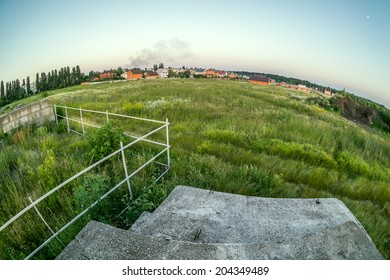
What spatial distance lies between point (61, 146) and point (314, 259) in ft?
25.2

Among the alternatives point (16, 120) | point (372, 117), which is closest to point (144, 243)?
point (16, 120)

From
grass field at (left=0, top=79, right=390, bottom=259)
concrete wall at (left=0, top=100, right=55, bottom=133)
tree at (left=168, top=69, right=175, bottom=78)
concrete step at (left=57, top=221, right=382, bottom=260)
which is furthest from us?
tree at (left=168, top=69, right=175, bottom=78)

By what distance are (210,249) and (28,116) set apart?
415 inches

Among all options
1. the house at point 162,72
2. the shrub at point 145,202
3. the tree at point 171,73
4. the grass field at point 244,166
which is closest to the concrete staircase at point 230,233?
the shrub at point 145,202

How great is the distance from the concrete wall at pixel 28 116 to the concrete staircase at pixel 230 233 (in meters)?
8.66

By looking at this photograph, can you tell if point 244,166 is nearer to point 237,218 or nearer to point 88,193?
point 237,218

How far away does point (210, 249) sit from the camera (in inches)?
89.1

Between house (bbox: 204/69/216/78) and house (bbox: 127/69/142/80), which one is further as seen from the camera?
house (bbox: 204/69/216/78)

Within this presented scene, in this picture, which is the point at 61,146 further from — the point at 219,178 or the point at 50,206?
the point at 219,178

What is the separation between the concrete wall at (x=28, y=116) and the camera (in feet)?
29.6

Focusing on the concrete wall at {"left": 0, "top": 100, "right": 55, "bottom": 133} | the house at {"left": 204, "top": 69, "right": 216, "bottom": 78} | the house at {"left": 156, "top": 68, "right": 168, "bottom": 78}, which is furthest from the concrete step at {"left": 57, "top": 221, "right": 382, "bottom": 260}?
the house at {"left": 156, "top": 68, "right": 168, "bottom": 78}

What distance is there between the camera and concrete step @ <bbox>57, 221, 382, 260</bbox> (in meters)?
2.25

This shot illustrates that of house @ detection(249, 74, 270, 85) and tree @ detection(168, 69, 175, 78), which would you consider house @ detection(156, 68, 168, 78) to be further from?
house @ detection(249, 74, 270, 85)

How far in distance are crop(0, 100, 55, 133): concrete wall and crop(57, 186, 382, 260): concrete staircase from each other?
8.66m
